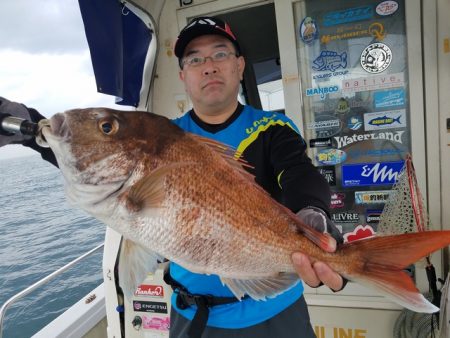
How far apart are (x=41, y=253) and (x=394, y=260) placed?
7.33 m

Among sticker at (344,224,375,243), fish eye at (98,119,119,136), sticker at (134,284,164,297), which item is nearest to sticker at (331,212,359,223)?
sticker at (344,224,375,243)

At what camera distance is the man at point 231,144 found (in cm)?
138

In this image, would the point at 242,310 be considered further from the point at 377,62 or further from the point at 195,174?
the point at 377,62

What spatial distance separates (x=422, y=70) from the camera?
239 cm

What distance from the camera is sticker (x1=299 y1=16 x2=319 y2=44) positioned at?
264cm

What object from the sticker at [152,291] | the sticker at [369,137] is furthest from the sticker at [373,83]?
the sticker at [152,291]

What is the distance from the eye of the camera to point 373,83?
254 cm

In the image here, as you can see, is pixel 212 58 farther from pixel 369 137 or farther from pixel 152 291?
pixel 152 291

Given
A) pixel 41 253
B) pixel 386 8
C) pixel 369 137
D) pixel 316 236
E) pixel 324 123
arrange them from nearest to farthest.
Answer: pixel 316 236
pixel 386 8
pixel 369 137
pixel 324 123
pixel 41 253

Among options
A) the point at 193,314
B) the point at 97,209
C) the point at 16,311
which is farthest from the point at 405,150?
the point at 16,311

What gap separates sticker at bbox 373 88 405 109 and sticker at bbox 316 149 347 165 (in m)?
0.44

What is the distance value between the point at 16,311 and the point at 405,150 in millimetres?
5189

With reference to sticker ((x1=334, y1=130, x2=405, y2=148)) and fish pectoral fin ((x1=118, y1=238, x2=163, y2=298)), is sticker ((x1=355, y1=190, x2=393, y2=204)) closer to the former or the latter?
sticker ((x1=334, y1=130, x2=405, y2=148))

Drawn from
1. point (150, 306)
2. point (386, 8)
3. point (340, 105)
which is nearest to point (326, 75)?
point (340, 105)
